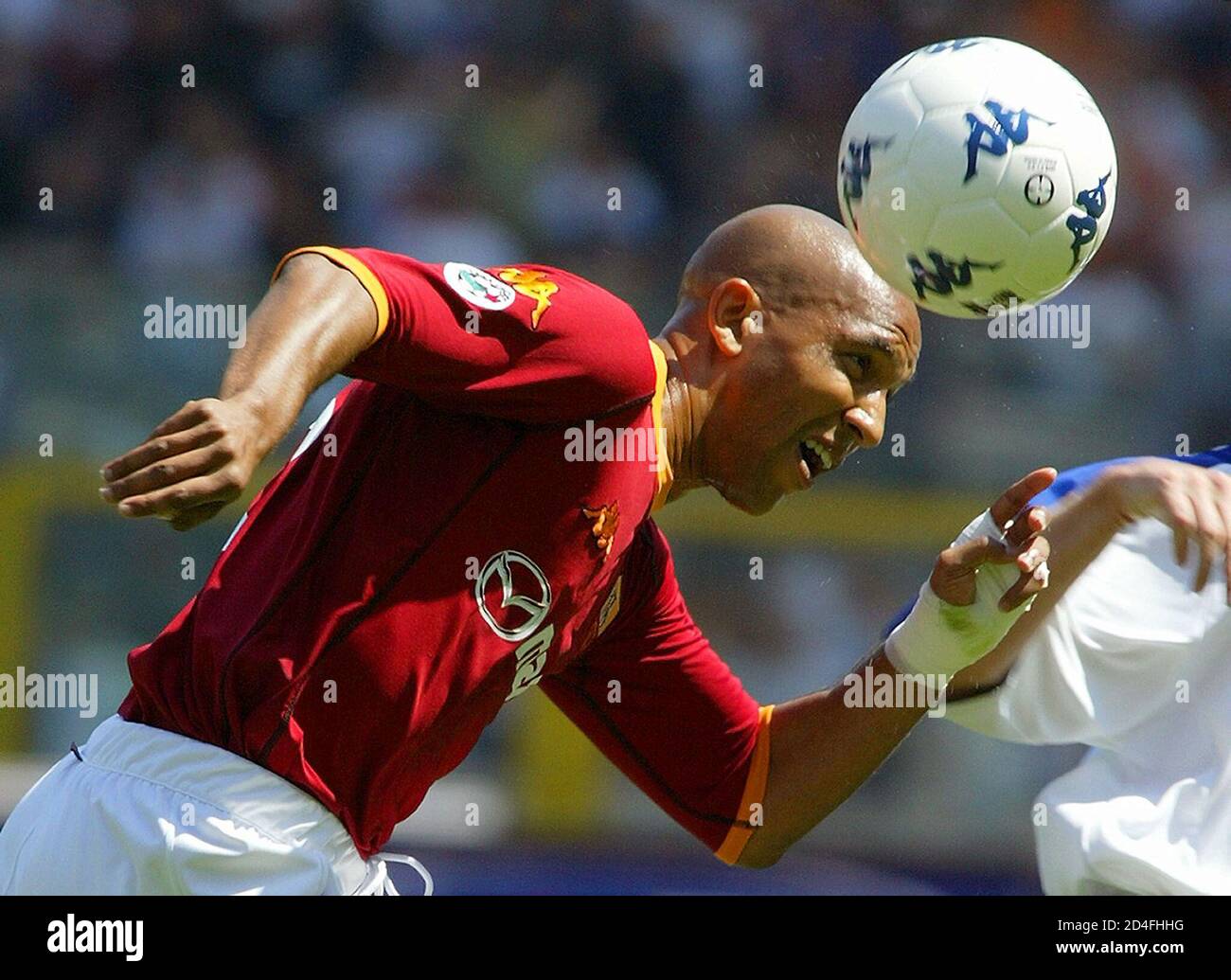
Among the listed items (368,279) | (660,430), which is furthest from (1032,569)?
(368,279)

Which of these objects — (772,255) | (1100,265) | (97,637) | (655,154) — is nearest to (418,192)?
(655,154)

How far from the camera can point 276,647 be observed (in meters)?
2.72

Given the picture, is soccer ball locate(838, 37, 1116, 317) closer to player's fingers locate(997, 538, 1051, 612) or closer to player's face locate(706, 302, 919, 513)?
player's face locate(706, 302, 919, 513)

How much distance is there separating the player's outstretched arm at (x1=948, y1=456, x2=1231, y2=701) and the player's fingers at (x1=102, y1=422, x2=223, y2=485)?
1567mm

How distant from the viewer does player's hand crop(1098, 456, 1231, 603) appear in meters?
2.73

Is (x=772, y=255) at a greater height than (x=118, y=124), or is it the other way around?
(x=118, y=124)

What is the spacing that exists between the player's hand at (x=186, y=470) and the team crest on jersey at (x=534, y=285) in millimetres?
680

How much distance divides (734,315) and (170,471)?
145cm

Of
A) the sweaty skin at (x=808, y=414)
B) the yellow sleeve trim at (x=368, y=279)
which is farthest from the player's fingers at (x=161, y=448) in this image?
the sweaty skin at (x=808, y=414)

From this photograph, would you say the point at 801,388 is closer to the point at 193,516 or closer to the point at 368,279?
the point at 368,279

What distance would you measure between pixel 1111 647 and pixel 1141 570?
16 centimetres

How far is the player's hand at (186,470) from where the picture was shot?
2.02 m

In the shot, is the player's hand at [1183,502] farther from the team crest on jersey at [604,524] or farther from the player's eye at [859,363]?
the team crest on jersey at [604,524]

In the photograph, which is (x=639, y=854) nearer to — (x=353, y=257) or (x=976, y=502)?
(x=976, y=502)
